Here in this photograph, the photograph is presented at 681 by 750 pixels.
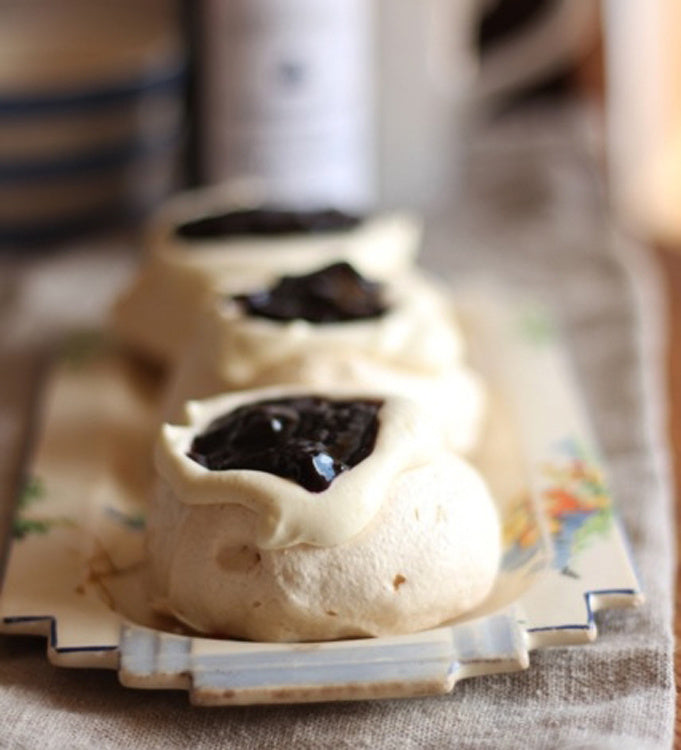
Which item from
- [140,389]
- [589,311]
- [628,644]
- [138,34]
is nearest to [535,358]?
[589,311]

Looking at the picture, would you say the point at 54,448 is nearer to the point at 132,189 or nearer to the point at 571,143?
the point at 132,189

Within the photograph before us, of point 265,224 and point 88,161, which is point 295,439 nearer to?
point 265,224

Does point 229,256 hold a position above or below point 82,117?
below

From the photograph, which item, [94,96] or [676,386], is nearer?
[676,386]

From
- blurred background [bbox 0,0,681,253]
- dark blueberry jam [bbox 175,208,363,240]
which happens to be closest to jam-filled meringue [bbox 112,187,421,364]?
dark blueberry jam [bbox 175,208,363,240]

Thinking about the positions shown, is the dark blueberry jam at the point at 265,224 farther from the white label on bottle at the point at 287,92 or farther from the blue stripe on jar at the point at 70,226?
the blue stripe on jar at the point at 70,226

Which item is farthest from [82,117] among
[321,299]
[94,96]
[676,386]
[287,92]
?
[676,386]

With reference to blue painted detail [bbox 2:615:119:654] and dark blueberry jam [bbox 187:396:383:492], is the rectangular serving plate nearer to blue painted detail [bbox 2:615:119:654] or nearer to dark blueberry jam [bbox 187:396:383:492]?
blue painted detail [bbox 2:615:119:654]
